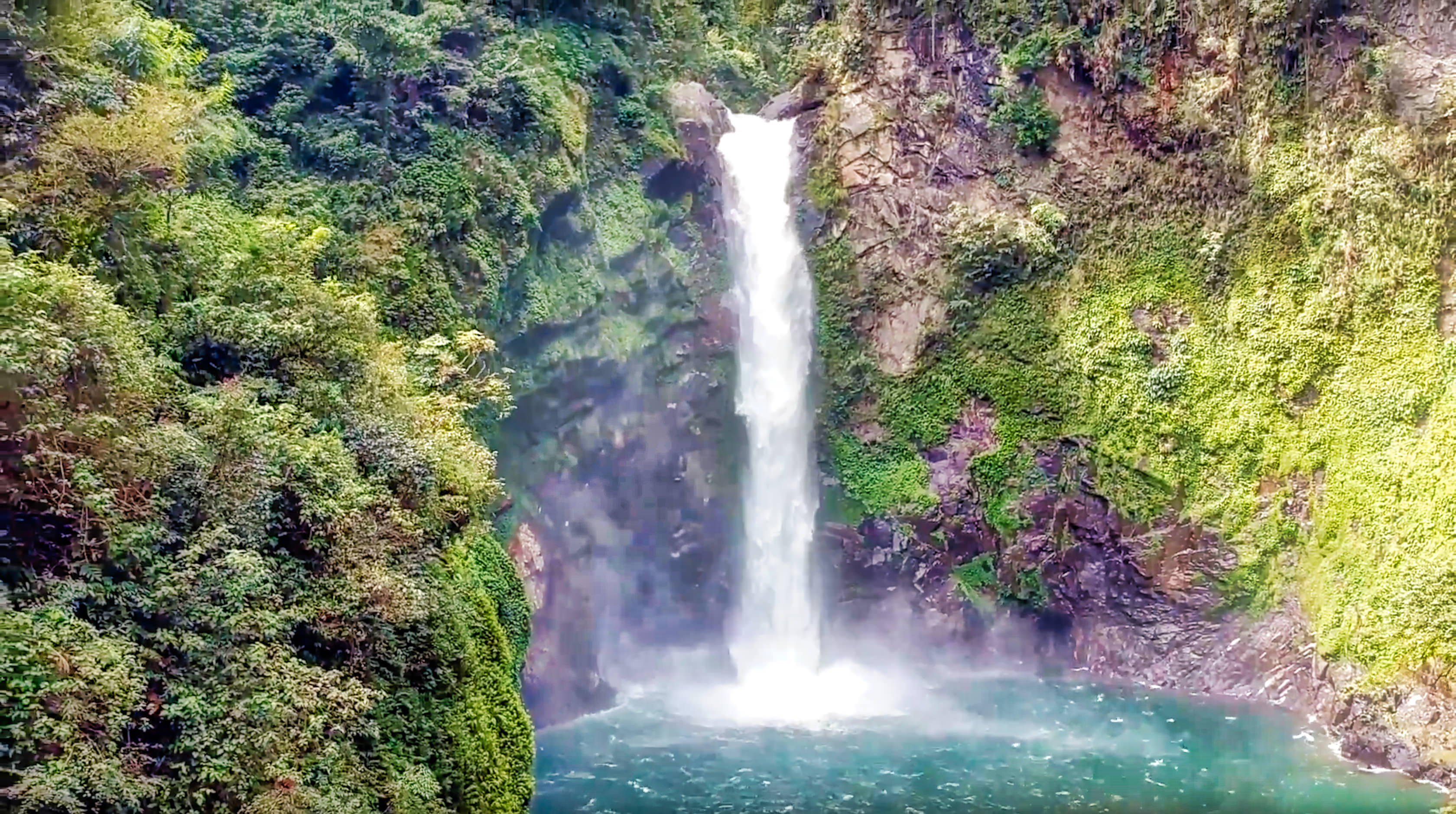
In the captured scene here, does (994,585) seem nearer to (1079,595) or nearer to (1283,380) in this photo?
(1079,595)

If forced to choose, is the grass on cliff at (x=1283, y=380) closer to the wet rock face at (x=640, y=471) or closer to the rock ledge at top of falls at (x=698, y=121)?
the wet rock face at (x=640, y=471)

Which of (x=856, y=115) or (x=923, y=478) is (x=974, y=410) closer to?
(x=923, y=478)

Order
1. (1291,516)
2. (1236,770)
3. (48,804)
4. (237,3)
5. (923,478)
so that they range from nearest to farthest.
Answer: (48,804)
(1236,770)
(237,3)
(1291,516)
(923,478)

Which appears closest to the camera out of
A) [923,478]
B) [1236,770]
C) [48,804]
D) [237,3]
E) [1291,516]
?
[48,804]

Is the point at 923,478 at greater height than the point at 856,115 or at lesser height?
lesser

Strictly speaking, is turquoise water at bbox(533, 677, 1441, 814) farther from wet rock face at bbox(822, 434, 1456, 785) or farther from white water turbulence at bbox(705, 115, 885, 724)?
white water turbulence at bbox(705, 115, 885, 724)

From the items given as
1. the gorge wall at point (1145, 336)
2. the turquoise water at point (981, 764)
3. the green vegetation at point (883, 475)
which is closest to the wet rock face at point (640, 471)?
the turquoise water at point (981, 764)

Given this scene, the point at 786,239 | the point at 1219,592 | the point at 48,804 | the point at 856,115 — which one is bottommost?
A: the point at 48,804

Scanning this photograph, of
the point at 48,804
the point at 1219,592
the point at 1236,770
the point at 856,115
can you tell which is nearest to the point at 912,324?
the point at 856,115
